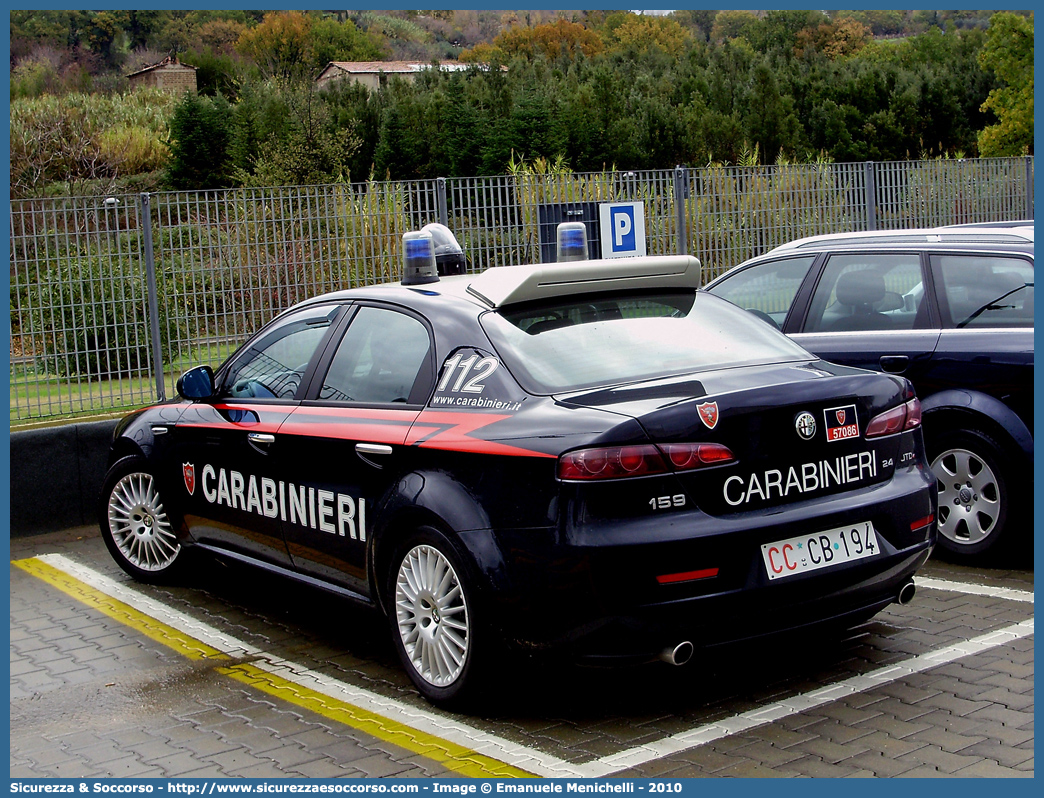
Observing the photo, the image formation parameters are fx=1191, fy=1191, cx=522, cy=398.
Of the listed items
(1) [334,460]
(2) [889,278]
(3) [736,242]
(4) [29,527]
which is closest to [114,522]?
(4) [29,527]

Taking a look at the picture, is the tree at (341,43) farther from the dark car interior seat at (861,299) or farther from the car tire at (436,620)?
the car tire at (436,620)

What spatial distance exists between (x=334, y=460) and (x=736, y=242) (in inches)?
323

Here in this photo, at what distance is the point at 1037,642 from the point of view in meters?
5.07

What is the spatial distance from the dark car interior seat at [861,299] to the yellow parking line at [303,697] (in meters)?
3.83

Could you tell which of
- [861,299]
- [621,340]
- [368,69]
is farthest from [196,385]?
[368,69]

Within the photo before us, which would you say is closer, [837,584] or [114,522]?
[837,584]

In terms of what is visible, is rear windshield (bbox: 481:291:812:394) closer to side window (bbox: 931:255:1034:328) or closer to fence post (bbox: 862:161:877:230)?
side window (bbox: 931:255:1034:328)

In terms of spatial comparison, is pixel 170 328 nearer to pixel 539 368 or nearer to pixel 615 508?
pixel 539 368

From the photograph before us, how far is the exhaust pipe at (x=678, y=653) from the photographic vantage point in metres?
4.05

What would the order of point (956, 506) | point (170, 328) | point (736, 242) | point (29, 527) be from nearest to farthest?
point (956, 506) < point (29, 527) < point (170, 328) < point (736, 242)

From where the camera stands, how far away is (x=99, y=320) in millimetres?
9070

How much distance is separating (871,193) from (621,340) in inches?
370

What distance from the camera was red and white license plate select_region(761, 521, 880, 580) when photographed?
4.18 metres

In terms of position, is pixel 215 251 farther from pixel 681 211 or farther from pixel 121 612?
pixel 681 211
